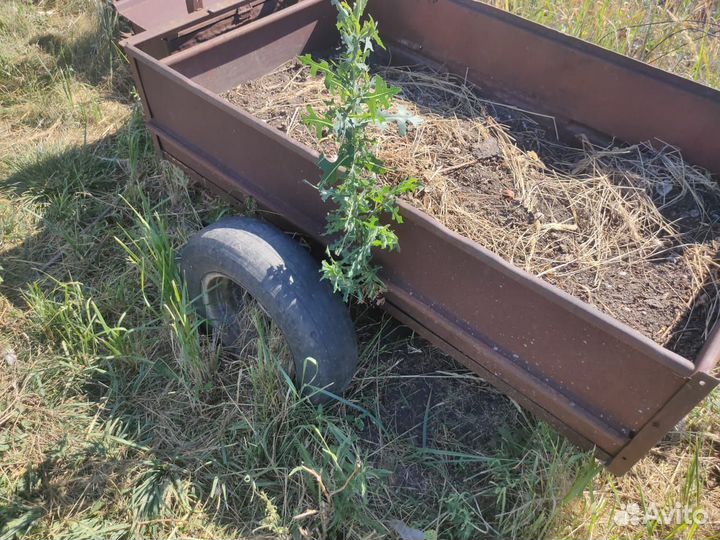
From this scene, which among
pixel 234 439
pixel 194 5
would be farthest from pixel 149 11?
pixel 234 439

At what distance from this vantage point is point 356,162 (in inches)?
74.2

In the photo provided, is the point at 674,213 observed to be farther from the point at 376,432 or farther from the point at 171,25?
the point at 171,25

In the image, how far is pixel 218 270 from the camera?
223 centimetres

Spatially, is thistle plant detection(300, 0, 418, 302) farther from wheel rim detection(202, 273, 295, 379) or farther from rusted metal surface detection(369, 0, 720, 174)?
rusted metal surface detection(369, 0, 720, 174)

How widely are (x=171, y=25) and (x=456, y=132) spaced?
139cm

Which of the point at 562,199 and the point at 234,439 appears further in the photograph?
the point at 562,199

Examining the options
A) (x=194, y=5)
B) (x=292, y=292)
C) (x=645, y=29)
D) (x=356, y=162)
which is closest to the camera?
(x=356, y=162)

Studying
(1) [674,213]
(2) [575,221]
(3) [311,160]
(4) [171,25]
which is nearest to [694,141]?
(1) [674,213]

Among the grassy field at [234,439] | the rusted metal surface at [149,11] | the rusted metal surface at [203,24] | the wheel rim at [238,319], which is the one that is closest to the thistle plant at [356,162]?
the wheel rim at [238,319]

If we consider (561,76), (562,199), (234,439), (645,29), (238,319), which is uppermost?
(645,29)

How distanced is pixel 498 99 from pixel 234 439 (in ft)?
6.92

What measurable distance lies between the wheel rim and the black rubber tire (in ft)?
0.28

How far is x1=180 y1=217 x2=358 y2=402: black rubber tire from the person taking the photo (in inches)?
80.9

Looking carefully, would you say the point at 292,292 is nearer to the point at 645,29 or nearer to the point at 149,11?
the point at 149,11
